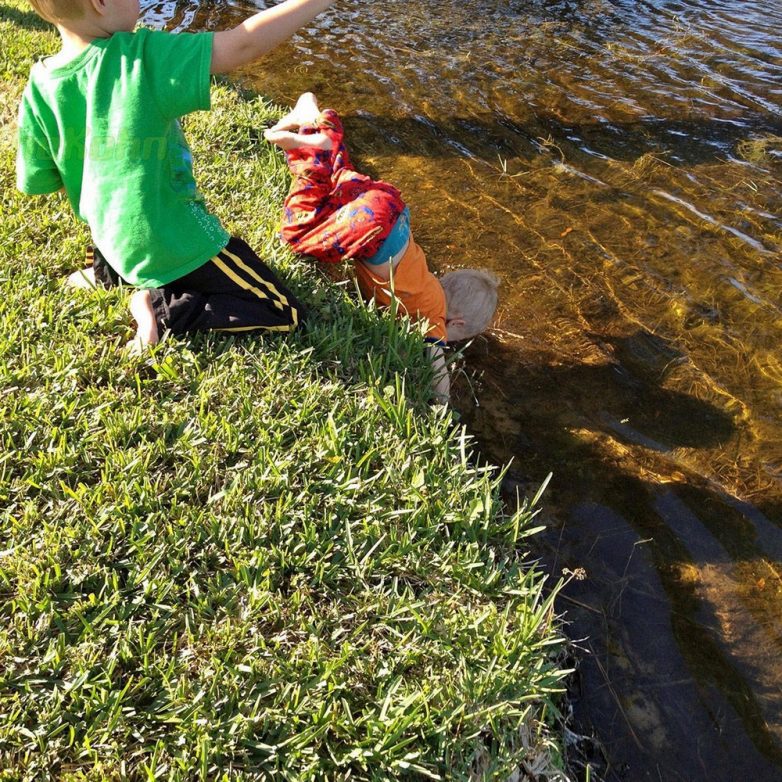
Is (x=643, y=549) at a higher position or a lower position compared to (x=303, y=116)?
lower

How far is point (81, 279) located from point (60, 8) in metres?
1.11

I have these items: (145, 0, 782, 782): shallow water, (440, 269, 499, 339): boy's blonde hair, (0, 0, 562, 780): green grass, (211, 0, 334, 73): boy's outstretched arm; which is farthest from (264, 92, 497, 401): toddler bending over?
(211, 0, 334, 73): boy's outstretched arm

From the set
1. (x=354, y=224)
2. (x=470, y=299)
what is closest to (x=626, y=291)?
(x=470, y=299)

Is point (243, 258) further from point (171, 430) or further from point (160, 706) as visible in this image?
point (160, 706)

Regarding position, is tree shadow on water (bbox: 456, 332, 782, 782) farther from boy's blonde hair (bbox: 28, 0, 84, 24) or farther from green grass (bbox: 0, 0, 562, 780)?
boy's blonde hair (bbox: 28, 0, 84, 24)

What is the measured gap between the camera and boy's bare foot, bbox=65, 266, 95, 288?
3256mm

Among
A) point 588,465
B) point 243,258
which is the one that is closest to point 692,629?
point 588,465

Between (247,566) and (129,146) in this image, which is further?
(129,146)

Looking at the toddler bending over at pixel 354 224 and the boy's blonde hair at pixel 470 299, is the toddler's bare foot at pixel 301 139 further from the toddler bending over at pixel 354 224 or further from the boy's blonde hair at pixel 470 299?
the boy's blonde hair at pixel 470 299

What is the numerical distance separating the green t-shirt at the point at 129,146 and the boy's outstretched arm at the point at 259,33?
0.05 meters

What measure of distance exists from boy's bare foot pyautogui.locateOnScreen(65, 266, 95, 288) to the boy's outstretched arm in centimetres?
118

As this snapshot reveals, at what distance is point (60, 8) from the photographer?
8.39ft

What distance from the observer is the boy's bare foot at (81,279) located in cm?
326

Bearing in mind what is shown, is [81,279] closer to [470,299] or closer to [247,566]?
[247,566]
